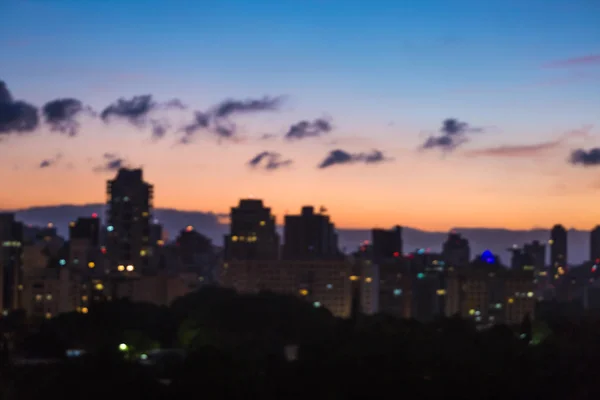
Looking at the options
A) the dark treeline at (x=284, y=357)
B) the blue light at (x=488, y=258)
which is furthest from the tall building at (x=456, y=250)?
the dark treeline at (x=284, y=357)

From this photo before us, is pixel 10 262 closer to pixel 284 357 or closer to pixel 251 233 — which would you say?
pixel 251 233

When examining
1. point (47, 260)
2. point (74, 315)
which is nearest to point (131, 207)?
point (47, 260)

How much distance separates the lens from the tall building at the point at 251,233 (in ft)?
351

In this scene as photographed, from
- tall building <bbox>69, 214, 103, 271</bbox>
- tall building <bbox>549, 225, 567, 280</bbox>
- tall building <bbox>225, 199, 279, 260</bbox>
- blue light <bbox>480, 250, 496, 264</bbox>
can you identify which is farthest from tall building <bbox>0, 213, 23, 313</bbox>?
tall building <bbox>549, 225, 567, 280</bbox>

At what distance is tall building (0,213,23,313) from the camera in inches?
3290

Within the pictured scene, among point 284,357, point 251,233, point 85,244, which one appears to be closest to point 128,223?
point 85,244

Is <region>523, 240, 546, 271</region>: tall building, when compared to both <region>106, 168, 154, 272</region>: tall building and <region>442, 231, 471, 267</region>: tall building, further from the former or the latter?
<region>106, 168, 154, 272</region>: tall building

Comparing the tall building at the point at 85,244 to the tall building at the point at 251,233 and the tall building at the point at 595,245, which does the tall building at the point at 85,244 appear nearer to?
the tall building at the point at 251,233

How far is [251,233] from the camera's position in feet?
356

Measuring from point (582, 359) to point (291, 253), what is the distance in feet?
199

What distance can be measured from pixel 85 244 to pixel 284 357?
48.7m

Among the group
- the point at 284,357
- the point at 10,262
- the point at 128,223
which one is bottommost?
the point at 284,357

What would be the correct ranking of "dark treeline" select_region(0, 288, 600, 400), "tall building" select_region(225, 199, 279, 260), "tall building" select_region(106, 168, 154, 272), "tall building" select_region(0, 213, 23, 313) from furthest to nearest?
"tall building" select_region(225, 199, 279, 260)
"tall building" select_region(106, 168, 154, 272)
"tall building" select_region(0, 213, 23, 313)
"dark treeline" select_region(0, 288, 600, 400)

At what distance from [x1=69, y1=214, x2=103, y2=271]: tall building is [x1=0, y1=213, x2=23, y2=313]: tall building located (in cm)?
426
